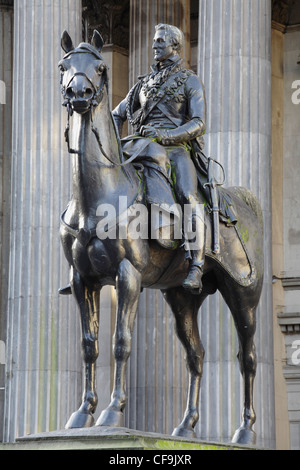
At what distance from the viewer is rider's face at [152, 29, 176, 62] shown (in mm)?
20000

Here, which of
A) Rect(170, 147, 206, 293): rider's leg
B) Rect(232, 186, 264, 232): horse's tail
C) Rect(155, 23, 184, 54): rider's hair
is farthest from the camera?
Rect(232, 186, 264, 232): horse's tail

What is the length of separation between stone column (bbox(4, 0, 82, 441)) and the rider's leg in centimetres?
1283

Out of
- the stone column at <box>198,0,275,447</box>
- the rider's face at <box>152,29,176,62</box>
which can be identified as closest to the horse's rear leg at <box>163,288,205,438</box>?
the rider's face at <box>152,29,176,62</box>

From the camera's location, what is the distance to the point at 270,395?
30.7 m

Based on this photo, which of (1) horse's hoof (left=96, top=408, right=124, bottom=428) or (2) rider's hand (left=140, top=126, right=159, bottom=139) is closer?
(1) horse's hoof (left=96, top=408, right=124, bottom=428)

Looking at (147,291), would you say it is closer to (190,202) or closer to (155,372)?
(155,372)

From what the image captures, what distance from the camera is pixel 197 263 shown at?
18828 mm

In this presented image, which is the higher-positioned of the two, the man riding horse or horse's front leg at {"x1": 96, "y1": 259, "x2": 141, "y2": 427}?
the man riding horse

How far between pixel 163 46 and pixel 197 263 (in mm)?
3301

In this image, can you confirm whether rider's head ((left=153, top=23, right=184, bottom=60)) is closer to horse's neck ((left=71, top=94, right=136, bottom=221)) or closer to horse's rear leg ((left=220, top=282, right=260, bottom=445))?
horse's neck ((left=71, top=94, right=136, bottom=221))

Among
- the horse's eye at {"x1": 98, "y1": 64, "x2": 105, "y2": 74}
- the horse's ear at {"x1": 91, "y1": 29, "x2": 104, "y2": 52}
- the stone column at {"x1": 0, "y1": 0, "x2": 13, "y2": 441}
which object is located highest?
the stone column at {"x1": 0, "y1": 0, "x2": 13, "y2": 441}
